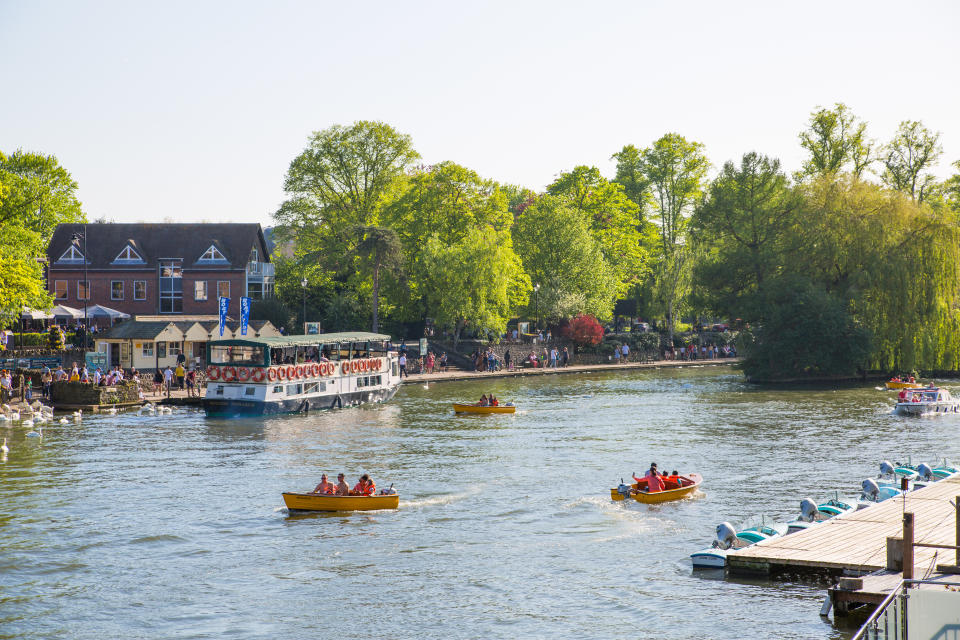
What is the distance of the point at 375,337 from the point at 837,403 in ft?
91.6

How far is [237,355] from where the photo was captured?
181 feet

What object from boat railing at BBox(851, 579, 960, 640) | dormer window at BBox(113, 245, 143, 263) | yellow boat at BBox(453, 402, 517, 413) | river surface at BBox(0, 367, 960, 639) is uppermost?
dormer window at BBox(113, 245, 143, 263)

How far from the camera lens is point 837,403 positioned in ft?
194

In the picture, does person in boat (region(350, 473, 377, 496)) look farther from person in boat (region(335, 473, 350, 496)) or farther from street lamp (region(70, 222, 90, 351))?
street lamp (region(70, 222, 90, 351))

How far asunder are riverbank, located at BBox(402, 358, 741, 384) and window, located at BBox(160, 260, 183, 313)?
25601 millimetres

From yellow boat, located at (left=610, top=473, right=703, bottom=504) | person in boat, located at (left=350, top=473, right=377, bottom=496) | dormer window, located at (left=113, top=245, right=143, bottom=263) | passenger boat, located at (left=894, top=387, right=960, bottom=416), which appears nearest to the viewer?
person in boat, located at (left=350, top=473, right=377, bottom=496)

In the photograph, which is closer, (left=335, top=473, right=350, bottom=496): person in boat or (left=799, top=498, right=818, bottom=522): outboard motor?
(left=799, top=498, right=818, bottom=522): outboard motor

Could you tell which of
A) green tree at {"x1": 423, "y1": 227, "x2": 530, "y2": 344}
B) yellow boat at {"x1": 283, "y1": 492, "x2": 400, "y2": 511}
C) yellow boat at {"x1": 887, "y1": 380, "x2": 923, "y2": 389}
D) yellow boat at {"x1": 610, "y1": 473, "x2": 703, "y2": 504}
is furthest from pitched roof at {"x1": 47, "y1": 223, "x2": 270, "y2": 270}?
yellow boat at {"x1": 610, "y1": 473, "x2": 703, "y2": 504}

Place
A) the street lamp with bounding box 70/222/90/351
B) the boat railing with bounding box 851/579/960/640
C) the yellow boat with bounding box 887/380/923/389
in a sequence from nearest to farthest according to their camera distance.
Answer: the boat railing with bounding box 851/579/960/640 → the yellow boat with bounding box 887/380/923/389 → the street lamp with bounding box 70/222/90/351

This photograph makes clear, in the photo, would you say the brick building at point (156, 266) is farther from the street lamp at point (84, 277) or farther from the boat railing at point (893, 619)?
the boat railing at point (893, 619)

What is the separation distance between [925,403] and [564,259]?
138 ft

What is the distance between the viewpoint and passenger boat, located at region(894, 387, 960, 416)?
5369 cm

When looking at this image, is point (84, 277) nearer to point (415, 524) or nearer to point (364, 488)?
point (364, 488)

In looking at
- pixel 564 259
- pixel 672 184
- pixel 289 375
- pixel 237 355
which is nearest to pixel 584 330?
pixel 564 259
